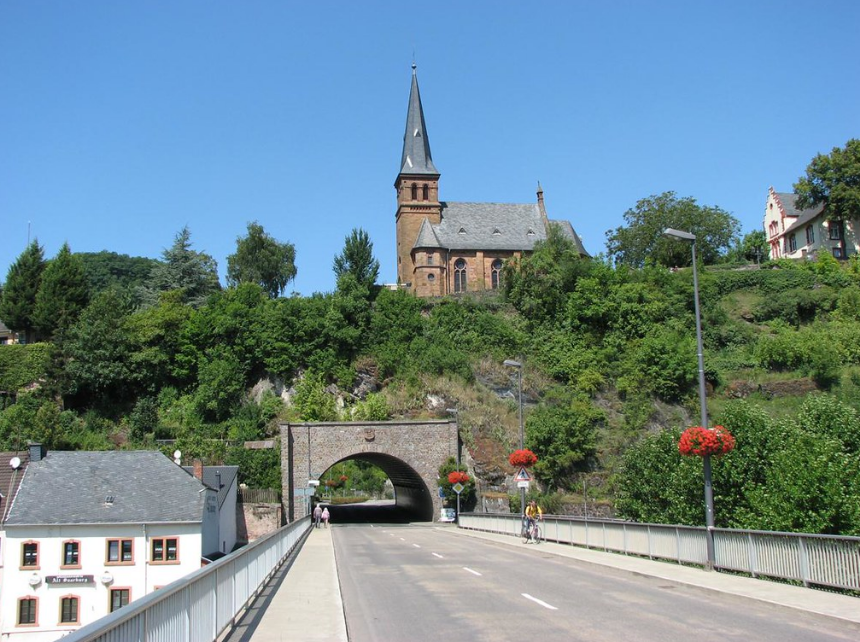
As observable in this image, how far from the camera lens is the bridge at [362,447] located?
159ft

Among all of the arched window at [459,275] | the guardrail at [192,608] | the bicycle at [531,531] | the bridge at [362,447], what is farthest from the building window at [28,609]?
the arched window at [459,275]

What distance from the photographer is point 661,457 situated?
37.2 metres

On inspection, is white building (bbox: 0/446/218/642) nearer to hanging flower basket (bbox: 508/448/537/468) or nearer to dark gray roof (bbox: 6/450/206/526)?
dark gray roof (bbox: 6/450/206/526)

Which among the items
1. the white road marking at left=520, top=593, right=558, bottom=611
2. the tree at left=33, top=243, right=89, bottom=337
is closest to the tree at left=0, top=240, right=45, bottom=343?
the tree at left=33, top=243, right=89, bottom=337

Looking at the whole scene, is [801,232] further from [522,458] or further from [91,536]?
[91,536]

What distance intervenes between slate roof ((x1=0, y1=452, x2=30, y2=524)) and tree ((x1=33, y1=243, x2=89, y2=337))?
20.9 m

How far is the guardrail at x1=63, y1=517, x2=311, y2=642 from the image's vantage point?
18.0 feet

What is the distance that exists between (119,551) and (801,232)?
6758 cm

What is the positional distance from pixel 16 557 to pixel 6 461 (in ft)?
24.1

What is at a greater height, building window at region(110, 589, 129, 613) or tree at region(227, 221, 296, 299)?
tree at region(227, 221, 296, 299)

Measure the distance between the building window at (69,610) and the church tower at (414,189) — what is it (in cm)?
4260

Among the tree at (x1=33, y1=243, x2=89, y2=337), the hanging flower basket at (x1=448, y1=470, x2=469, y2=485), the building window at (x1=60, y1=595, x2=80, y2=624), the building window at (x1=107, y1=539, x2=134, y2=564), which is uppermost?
the tree at (x1=33, y1=243, x2=89, y2=337)

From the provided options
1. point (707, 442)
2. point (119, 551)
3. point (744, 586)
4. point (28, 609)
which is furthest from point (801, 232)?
point (744, 586)

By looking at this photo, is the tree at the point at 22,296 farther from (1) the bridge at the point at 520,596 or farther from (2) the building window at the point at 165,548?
(1) the bridge at the point at 520,596
